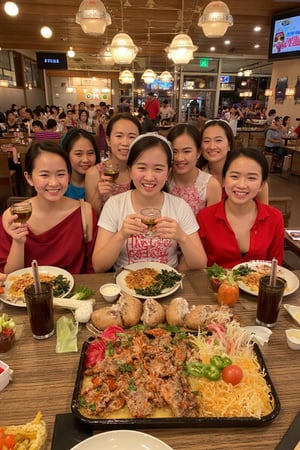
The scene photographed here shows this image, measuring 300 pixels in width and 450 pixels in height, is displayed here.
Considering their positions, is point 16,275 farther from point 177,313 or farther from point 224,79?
point 224,79

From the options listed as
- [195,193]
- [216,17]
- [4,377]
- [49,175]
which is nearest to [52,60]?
[216,17]

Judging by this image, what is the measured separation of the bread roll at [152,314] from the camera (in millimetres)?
1354

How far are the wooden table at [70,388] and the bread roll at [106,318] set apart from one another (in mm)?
66

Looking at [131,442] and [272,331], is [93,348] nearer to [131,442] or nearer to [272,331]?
[131,442]

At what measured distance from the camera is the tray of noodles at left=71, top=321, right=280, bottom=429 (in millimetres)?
963

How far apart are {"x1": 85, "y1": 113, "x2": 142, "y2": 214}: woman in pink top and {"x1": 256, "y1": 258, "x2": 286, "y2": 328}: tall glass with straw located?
141cm

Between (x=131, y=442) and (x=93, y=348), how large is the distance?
14.8 inches

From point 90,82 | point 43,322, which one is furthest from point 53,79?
point 43,322

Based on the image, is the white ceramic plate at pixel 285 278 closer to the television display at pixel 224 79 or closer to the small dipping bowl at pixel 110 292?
the small dipping bowl at pixel 110 292

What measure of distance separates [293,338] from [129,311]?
2.10 ft

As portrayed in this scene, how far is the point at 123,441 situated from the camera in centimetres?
90

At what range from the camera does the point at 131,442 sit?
90 cm

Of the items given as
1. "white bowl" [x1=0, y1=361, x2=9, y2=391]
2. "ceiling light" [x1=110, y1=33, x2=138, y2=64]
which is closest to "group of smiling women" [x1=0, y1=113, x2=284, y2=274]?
"white bowl" [x1=0, y1=361, x2=9, y2=391]

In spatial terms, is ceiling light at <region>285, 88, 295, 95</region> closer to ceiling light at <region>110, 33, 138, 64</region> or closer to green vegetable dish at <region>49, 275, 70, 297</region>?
ceiling light at <region>110, 33, 138, 64</region>
